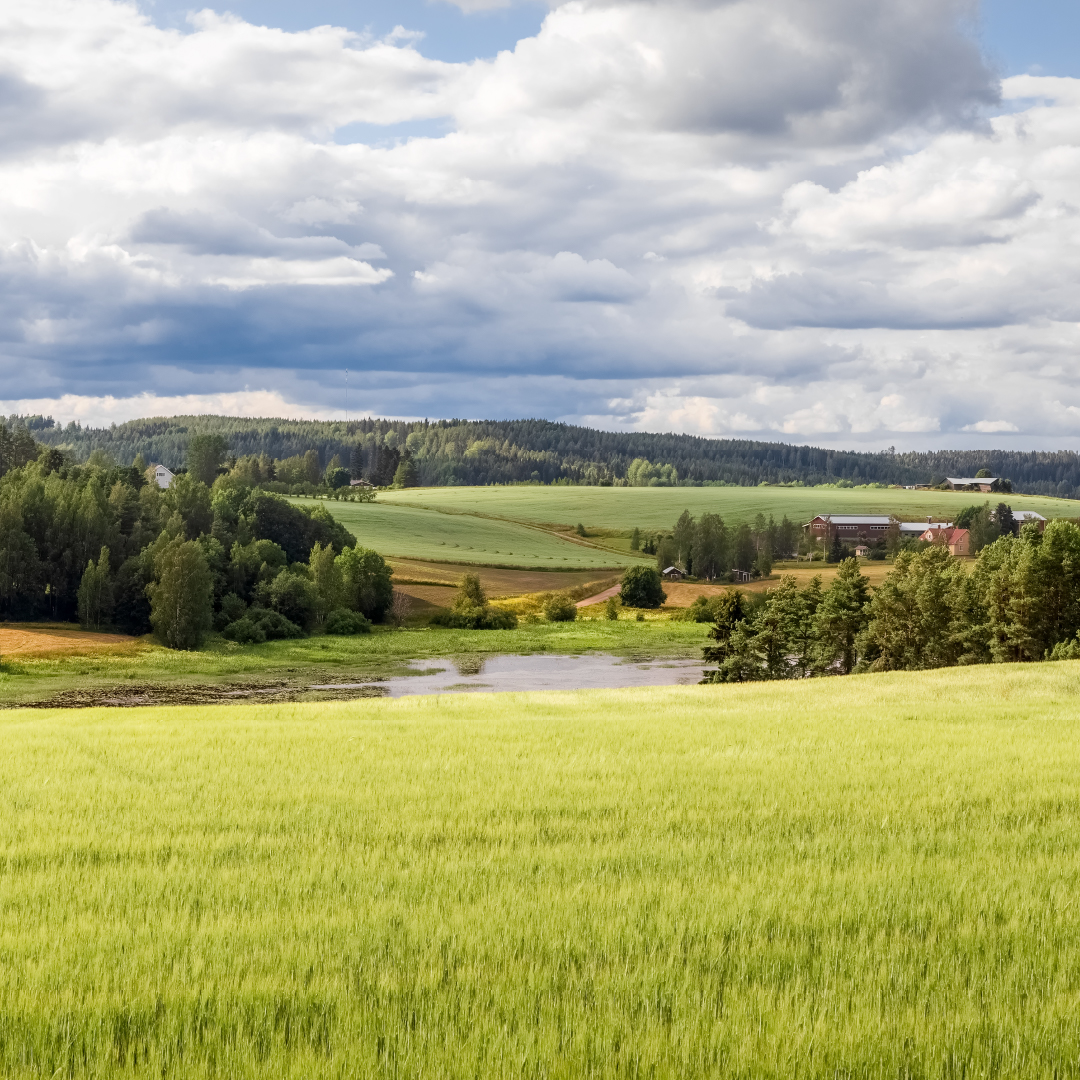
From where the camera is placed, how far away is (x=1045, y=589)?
6172 centimetres

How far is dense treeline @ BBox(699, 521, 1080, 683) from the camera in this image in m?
61.6

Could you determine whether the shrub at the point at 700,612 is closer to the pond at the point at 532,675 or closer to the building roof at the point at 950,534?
the pond at the point at 532,675

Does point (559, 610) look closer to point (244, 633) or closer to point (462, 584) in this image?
point (462, 584)

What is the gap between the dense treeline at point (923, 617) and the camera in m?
61.6

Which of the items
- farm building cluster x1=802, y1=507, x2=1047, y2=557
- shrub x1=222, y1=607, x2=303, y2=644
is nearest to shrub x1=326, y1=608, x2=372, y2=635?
shrub x1=222, y1=607, x2=303, y2=644

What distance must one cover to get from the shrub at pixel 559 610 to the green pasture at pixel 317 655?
2021 millimetres

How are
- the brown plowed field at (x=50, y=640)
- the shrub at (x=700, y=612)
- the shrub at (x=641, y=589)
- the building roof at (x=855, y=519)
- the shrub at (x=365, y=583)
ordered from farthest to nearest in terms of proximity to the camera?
the building roof at (x=855, y=519) < the shrub at (x=641, y=589) < the shrub at (x=700, y=612) < the shrub at (x=365, y=583) < the brown plowed field at (x=50, y=640)

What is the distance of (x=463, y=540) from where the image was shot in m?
158

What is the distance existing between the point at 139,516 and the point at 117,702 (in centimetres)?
5574

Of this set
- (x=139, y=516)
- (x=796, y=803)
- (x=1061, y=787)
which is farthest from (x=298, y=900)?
(x=139, y=516)

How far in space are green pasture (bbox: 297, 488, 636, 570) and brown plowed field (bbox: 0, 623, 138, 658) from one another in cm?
4927

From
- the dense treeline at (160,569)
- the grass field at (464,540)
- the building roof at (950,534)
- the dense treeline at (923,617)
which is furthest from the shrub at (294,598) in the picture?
the building roof at (950,534)

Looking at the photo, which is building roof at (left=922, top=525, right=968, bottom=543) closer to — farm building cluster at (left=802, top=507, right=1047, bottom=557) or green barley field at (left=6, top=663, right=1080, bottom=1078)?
farm building cluster at (left=802, top=507, right=1047, bottom=557)

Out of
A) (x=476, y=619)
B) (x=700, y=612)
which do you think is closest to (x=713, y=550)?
(x=700, y=612)
